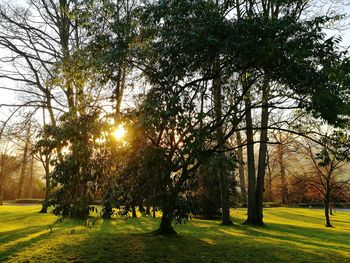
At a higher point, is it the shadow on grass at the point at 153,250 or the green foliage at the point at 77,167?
the green foliage at the point at 77,167

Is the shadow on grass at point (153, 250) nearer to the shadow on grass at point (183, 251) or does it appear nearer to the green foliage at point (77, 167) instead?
the shadow on grass at point (183, 251)

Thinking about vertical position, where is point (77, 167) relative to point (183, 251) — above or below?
above

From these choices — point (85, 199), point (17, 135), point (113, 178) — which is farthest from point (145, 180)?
point (17, 135)

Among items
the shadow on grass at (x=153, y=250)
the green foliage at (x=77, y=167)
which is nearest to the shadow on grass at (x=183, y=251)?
the shadow on grass at (x=153, y=250)

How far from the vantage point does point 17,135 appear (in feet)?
61.7

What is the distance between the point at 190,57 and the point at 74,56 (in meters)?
5.14

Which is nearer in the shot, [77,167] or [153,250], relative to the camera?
[77,167]

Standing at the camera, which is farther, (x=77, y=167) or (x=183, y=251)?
(x=183, y=251)

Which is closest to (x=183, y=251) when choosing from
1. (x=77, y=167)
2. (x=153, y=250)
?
(x=153, y=250)

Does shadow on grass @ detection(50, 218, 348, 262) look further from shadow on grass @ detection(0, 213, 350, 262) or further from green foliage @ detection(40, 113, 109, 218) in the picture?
green foliage @ detection(40, 113, 109, 218)

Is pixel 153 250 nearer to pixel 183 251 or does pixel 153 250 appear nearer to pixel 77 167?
pixel 183 251

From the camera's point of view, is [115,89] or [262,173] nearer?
[115,89]

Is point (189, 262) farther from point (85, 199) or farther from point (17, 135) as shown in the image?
point (17, 135)

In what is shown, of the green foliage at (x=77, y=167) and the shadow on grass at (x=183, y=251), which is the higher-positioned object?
the green foliage at (x=77, y=167)
